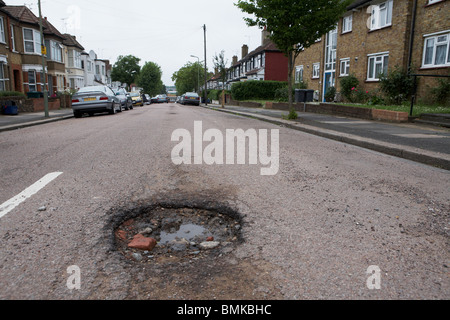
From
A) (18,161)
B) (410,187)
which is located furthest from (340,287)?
(18,161)

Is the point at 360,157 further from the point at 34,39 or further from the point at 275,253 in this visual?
the point at 34,39

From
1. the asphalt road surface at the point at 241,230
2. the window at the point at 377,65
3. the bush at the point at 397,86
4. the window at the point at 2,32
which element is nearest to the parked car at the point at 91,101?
the window at the point at 2,32

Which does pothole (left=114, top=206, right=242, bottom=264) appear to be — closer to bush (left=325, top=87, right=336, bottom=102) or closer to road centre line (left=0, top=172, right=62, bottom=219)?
road centre line (left=0, top=172, right=62, bottom=219)

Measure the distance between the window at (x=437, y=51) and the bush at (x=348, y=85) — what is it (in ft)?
15.5

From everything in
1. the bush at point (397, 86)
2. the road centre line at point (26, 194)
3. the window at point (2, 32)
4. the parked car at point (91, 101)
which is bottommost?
the road centre line at point (26, 194)

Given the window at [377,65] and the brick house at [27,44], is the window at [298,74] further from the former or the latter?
the brick house at [27,44]

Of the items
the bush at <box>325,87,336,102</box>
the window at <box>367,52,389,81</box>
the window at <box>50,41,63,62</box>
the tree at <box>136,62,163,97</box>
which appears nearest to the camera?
the window at <box>367,52,389,81</box>

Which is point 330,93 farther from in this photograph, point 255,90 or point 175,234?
point 175,234

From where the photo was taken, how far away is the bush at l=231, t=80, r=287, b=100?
3941cm

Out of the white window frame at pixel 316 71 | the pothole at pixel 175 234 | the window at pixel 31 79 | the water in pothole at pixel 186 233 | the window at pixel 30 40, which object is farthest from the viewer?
the window at pixel 31 79

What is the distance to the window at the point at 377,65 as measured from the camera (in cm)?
1972

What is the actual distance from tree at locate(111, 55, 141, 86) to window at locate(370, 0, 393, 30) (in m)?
85.3

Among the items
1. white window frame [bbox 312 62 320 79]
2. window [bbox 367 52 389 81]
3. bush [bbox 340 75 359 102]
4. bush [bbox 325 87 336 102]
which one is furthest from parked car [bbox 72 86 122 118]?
white window frame [bbox 312 62 320 79]

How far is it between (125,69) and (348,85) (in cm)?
8614
